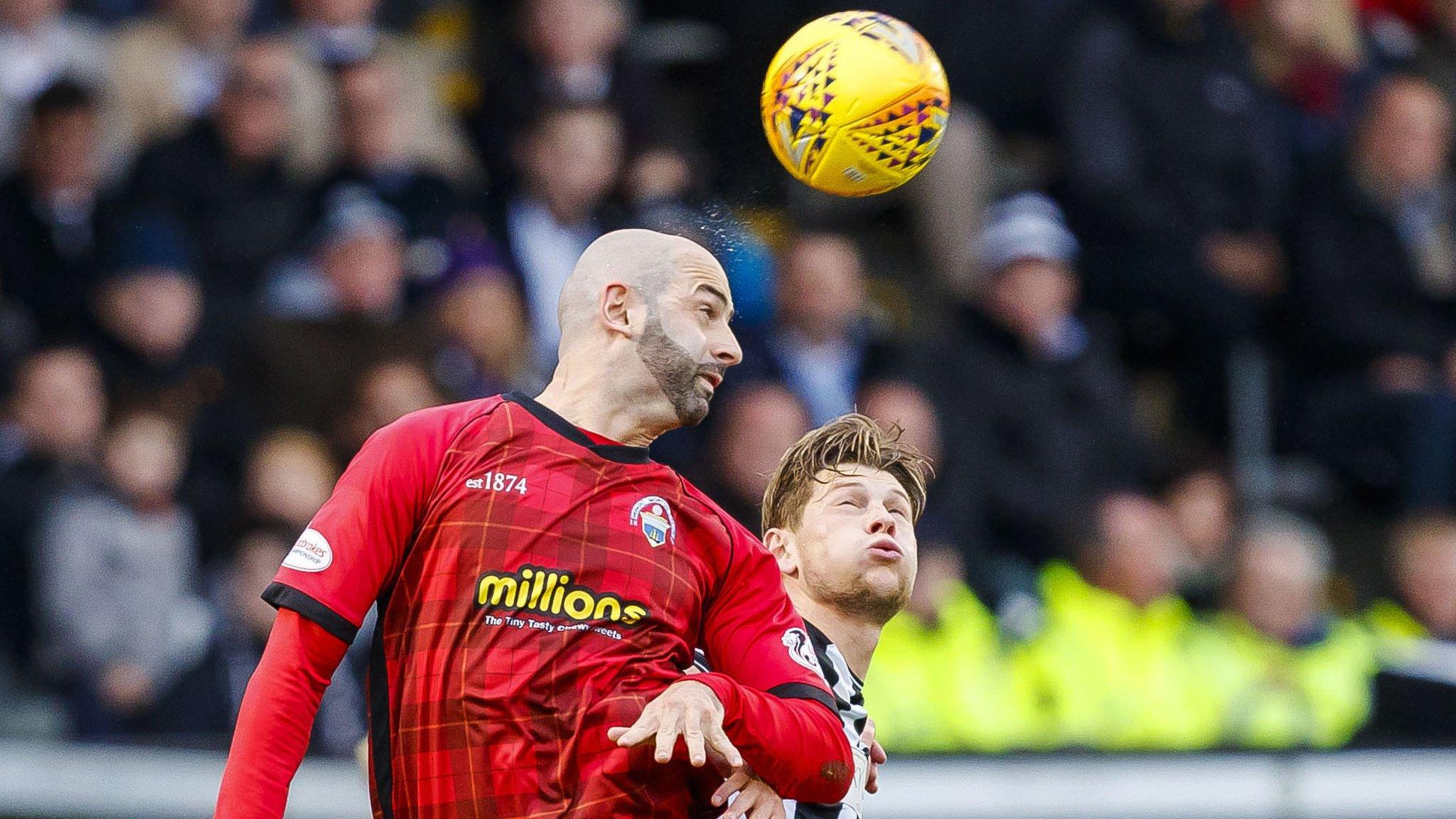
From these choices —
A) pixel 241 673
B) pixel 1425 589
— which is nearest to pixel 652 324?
pixel 241 673

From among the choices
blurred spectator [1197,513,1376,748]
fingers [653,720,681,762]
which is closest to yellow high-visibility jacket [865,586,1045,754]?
blurred spectator [1197,513,1376,748]

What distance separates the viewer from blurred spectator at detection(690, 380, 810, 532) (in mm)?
8625

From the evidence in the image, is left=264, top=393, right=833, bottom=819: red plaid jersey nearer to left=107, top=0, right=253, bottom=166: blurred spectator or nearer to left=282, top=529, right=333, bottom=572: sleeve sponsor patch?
left=282, top=529, right=333, bottom=572: sleeve sponsor patch

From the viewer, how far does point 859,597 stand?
4.78 m

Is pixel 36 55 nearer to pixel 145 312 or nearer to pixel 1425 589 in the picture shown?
pixel 145 312

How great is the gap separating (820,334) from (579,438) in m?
5.28

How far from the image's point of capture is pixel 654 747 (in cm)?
392

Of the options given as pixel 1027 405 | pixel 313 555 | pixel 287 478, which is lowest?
pixel 313 555

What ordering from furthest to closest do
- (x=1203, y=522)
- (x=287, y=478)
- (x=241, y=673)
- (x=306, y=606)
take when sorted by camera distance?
1. (x=1203, y=522)
2. (x=287, y=478)
3. (x=241, y=673)
4. (x=306, y=606)

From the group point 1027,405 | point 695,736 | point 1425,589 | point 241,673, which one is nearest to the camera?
point 695,736

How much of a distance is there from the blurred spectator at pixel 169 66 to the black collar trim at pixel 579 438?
5650 millimetres

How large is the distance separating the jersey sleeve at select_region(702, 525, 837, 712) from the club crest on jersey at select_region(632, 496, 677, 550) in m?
0.18

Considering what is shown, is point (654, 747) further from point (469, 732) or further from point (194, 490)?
point (194, 490)

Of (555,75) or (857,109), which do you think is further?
(555,75)
